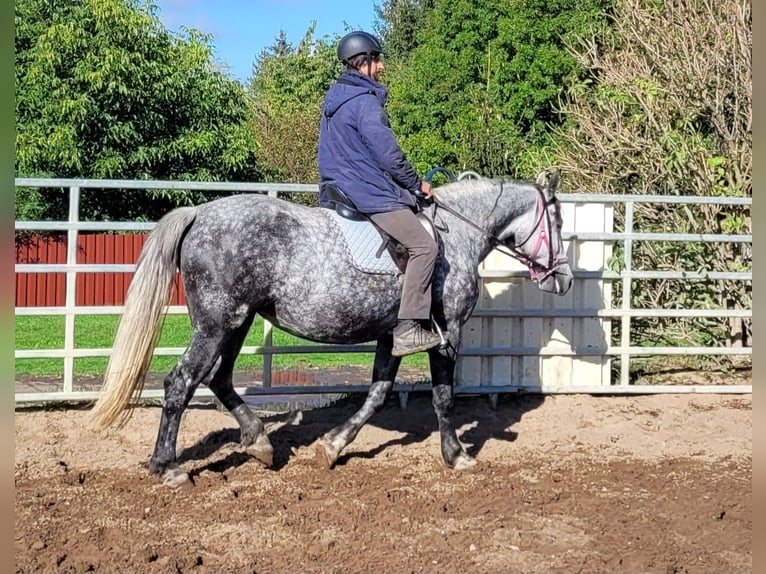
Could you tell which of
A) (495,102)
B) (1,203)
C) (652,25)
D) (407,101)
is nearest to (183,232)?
(1,203)

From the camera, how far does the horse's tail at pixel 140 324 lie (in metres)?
5.41

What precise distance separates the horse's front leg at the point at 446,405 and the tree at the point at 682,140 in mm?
3962

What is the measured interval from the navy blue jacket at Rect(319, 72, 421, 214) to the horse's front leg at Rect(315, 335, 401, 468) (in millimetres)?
1158

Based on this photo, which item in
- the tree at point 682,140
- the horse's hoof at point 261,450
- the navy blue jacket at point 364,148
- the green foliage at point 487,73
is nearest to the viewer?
the navy blue jacket at point 364,148

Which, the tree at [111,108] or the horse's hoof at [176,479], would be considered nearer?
the horse's hoof at [176,479]

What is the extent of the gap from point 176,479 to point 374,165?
241 centimetres

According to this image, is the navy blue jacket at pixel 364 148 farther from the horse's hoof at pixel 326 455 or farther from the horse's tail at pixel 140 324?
the horse's hoof at pixel 326 455

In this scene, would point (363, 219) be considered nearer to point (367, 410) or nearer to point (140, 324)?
point (367, 410)

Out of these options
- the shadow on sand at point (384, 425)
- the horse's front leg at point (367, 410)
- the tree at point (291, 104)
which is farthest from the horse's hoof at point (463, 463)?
the tree at point (291, 104)

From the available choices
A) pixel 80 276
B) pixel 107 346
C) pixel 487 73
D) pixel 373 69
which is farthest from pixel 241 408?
pixel 487 73

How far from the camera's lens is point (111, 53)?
21.4m

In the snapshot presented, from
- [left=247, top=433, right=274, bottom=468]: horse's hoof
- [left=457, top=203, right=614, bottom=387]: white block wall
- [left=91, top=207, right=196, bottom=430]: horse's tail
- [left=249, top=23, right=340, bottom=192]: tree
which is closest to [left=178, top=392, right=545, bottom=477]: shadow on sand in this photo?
[left=247, top=433, right=274, bottom=468]: horse's hoof

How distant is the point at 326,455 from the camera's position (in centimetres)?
594

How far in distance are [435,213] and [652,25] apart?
6.62 meters
